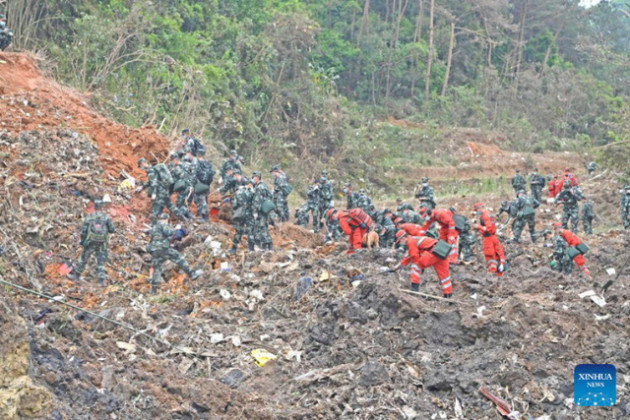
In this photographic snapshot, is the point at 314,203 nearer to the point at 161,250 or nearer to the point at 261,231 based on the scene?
the point at 261,231

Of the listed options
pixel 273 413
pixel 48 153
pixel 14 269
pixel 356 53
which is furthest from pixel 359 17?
pixel 273 413

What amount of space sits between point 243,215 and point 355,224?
212 centimetres

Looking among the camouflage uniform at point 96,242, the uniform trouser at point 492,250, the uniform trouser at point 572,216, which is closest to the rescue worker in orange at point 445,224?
the uniform trouser at point 492,250

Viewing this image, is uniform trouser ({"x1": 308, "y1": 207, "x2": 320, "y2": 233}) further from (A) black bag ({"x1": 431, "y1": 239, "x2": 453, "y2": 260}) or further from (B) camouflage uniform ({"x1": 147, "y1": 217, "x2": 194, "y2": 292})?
(A) black bag ({"x1": 431, "y1": 239, "x2": 453, "y2": 260})

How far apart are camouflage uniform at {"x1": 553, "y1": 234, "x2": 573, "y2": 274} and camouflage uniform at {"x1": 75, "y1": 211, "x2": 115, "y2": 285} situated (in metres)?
7.83

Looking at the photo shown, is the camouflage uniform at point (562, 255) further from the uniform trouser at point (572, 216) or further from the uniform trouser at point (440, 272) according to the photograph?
the uniform trouser at point (572, 216)

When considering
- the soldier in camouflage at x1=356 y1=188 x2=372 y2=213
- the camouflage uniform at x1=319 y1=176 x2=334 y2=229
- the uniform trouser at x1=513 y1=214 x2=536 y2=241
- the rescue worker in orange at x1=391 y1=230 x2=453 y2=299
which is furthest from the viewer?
the camouflage uniform at x1=319 y1=176 x2=334 y2=229

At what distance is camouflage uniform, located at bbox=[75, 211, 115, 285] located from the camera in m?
12.8

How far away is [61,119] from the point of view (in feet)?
57.2

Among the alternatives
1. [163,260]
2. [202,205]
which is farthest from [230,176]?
[163,260]

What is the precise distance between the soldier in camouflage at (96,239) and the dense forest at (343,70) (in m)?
7.78

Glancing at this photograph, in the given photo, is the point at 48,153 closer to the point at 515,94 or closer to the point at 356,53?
the point at 356,53

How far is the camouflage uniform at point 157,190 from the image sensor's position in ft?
50.7

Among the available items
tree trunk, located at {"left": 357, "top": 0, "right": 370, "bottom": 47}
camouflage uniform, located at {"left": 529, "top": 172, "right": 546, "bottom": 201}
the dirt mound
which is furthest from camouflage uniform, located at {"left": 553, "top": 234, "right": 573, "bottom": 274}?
tree trunk, located at {"left": 357, "top": 0, "right": 370, "bottom": 47}
